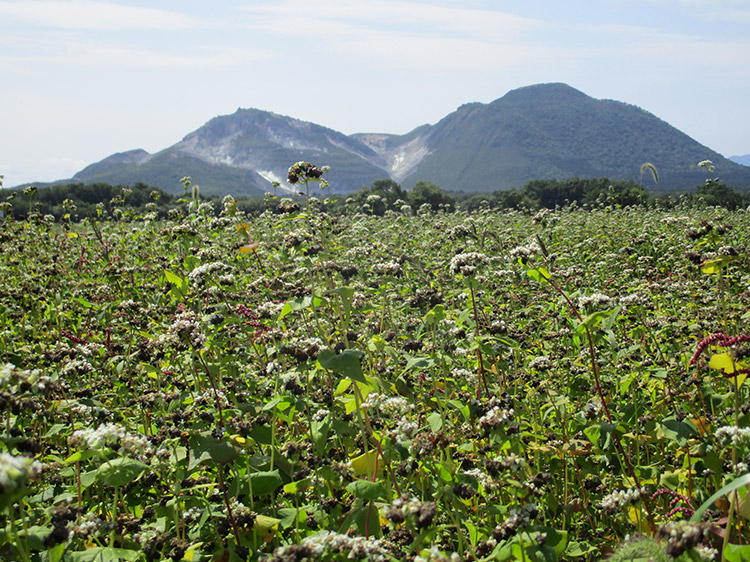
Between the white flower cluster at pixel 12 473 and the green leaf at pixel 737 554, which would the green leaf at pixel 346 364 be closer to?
the white flower cluster at pixel 12 473

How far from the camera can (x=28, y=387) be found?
2611 millimetres

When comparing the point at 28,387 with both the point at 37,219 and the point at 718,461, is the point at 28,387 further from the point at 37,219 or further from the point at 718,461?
the point at 37,219

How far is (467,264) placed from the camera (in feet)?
14.1

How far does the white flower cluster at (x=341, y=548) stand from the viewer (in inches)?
82.6

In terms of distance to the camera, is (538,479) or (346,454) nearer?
(538,479)

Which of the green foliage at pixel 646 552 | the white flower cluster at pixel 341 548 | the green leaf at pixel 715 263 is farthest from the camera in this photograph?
the green leaf at pixel 715 263

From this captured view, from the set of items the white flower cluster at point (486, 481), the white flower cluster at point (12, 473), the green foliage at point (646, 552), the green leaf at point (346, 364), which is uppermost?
the green leaf at point (346, 364)

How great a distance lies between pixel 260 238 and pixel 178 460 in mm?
12734

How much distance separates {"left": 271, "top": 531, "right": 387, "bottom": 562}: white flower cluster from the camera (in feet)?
6.88

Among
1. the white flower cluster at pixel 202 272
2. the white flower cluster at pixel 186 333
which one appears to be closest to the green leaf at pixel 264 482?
the white flower cluster at pixel 186 333

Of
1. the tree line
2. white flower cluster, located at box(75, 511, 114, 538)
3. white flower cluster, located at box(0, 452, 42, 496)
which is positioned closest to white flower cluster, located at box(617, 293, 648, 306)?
white flower cluster, located at box(75, 511, 114, 538)

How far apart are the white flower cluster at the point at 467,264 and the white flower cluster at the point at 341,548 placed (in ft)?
7.80

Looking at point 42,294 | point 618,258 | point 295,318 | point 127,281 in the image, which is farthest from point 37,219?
point 618,258

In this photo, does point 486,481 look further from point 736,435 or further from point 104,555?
point 104,555
